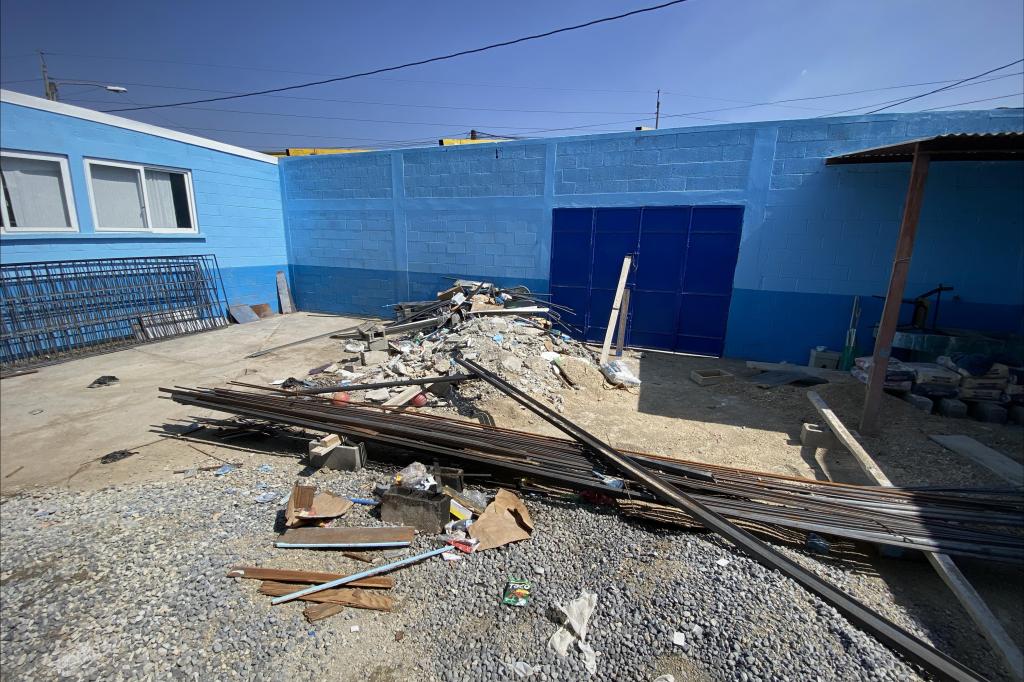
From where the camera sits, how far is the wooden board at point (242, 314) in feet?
35.4

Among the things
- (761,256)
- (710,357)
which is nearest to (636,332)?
(710,357)

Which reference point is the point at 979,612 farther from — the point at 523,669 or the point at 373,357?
the point at 373,357

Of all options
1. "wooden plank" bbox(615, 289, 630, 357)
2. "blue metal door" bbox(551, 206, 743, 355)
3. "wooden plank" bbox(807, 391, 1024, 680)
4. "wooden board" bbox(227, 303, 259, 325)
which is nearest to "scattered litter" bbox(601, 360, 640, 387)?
"wooden plank" bbox(615, 289, 630, 357)

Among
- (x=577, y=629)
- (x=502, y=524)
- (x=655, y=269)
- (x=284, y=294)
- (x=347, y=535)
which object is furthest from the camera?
(x=284, y=294)

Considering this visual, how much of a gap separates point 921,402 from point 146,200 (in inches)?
547

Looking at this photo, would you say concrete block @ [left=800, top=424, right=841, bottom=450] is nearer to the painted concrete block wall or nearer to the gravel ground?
the gravel ground

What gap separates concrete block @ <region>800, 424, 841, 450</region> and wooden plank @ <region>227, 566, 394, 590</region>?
4631 millimetres

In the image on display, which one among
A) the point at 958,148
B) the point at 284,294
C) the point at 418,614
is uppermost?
the point at 958,148

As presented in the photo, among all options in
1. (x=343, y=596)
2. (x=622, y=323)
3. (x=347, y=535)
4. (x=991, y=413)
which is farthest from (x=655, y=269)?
(x=343, y=596)

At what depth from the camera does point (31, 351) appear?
24.4 feet

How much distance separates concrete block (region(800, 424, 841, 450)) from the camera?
16.0 feet

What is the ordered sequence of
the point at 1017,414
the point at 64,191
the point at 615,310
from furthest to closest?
the point at 64,191
the point at 615,310
the point at 1017,414

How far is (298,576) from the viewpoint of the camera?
9.04 ft

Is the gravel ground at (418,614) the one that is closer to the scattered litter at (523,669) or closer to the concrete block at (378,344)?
the scattered litter at (523,669)
